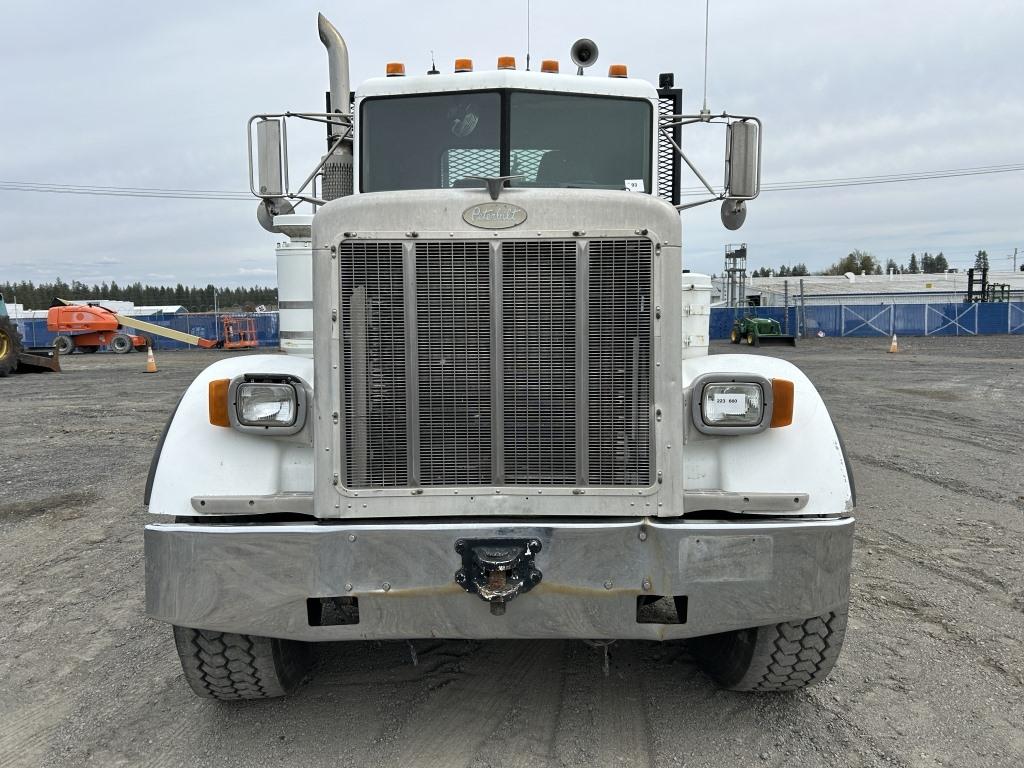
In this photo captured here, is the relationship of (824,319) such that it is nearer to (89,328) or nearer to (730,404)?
(89,328)

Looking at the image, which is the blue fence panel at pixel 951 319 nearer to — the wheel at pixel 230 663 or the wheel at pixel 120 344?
the wheel at pixel 120 344

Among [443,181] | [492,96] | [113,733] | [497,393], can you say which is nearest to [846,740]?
[497,393]

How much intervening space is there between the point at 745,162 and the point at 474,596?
9.23ft

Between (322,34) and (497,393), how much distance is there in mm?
3531

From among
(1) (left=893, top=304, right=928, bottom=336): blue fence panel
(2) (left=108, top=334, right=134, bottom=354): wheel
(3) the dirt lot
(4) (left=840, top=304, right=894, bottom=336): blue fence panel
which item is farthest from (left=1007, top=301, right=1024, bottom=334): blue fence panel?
(2) (left=108, top=334, right=134, bottom=354): wheel

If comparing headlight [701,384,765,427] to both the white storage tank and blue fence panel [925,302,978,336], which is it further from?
blue fence panel [925,302,978,336]

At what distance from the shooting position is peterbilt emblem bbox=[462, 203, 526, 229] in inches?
104

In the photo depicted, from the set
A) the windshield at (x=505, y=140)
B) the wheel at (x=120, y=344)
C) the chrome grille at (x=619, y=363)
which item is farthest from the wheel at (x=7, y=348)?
the chrome grille at (x=619, y=363)

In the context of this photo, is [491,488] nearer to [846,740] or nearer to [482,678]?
[482,678]

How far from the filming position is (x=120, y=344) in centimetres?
3316

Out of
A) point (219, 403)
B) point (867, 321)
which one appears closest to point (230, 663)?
point (219, 403)

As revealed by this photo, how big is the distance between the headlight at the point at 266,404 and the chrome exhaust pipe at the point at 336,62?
8.43 ft

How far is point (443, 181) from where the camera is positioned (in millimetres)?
4125

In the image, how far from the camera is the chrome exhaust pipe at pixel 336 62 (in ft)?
16.0
